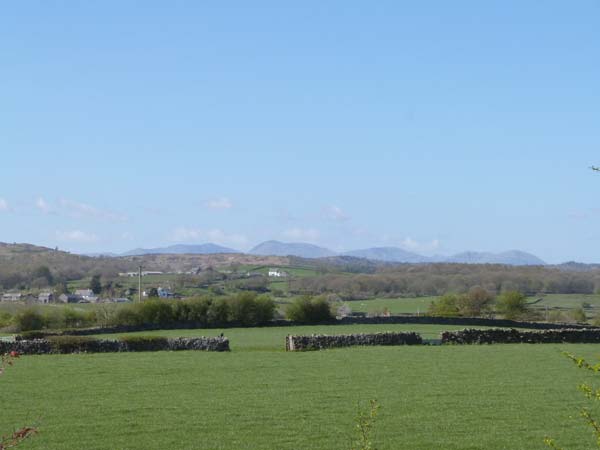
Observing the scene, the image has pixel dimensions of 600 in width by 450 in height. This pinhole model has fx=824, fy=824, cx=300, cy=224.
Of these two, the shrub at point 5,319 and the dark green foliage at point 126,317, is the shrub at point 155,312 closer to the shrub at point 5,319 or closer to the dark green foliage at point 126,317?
the dark green foliage at point 126,317

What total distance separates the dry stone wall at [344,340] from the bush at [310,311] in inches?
798

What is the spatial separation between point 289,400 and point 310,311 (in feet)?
133

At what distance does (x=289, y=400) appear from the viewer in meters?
20.8

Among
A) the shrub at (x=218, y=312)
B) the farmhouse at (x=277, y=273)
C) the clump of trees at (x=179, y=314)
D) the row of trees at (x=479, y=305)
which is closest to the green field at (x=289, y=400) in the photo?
the shrub at (x=218, y=312)

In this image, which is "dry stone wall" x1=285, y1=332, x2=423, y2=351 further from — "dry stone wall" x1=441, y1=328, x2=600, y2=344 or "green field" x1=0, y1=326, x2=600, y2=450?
"green field" x1=0, y1=326, x2=600, y2=450

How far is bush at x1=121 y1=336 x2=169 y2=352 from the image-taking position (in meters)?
36.8

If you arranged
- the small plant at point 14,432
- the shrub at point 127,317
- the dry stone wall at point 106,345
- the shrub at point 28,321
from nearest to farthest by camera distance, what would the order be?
the small plant at point 14,432
the dry stone wall at point 106,345
the shrub at point 28,321
the shrub at point 127,317

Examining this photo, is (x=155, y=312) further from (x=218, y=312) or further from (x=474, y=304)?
(x=474, y=304)

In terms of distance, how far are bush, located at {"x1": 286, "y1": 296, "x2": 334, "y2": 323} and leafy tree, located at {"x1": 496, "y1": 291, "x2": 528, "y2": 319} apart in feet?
63.9

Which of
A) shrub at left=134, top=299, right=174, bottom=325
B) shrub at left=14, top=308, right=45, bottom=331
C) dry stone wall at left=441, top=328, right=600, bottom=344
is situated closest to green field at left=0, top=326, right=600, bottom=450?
dry stone wall at left=441, top=328, right=600, bottom=344

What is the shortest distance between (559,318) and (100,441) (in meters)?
64.8

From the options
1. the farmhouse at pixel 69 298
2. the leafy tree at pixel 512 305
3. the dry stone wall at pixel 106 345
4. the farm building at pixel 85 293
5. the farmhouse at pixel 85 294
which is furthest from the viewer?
the farm building at pixel 85 293

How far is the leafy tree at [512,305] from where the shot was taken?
73.0m

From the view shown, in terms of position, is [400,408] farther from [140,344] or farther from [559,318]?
[559,318]
